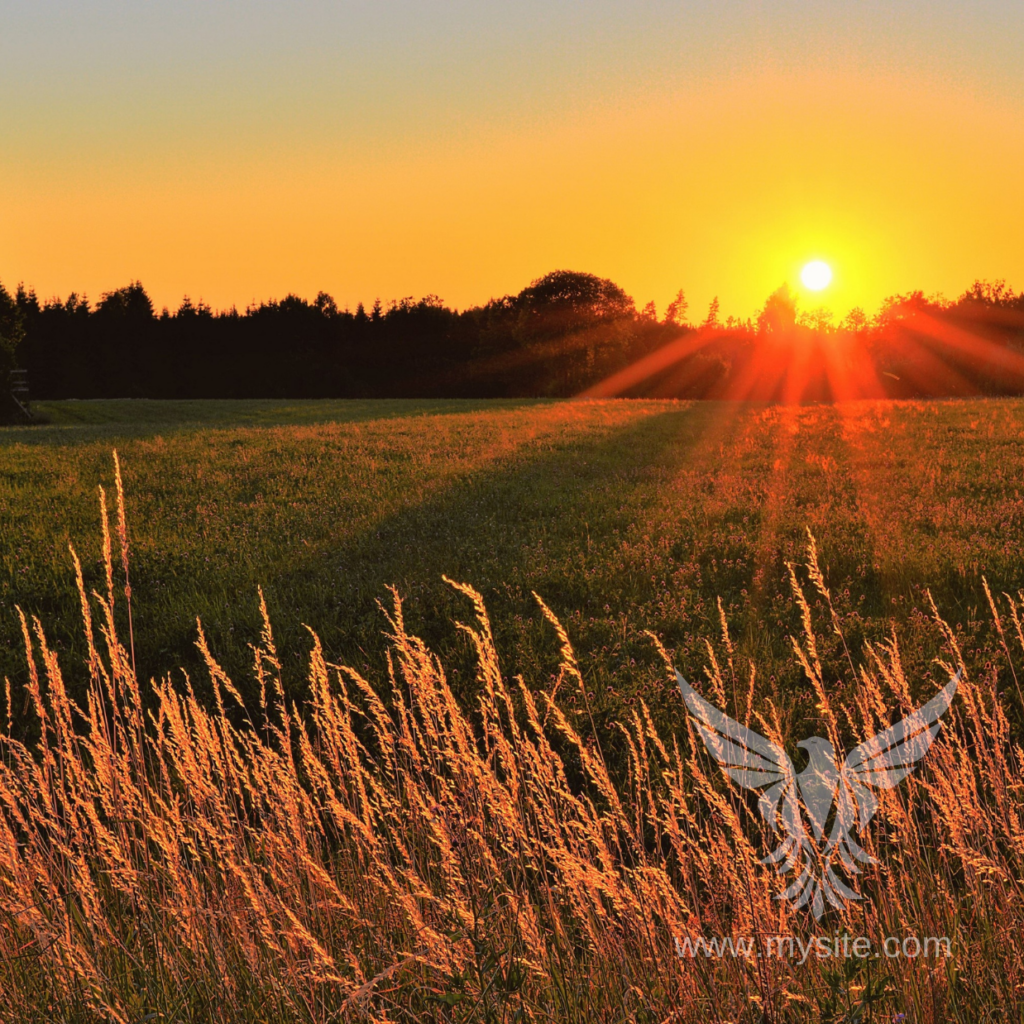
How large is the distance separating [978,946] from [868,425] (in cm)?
1604

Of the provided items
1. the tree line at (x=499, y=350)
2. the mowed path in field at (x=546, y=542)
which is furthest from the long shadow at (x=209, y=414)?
the tree line at (x=499, y=350)

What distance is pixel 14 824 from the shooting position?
4.95 m

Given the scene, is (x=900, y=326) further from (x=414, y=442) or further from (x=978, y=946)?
(x=978, y=946)

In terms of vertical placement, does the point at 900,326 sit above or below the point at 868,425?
above

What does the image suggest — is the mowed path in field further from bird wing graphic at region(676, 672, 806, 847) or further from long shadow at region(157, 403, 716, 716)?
bird wing graphic at region(676, 672, 806, 847)

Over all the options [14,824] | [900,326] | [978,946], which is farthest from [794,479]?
[900,326]
